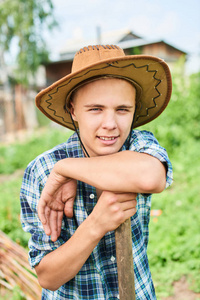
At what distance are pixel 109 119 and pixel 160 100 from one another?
14.8 inches

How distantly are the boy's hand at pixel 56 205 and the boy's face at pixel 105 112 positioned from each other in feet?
0.70

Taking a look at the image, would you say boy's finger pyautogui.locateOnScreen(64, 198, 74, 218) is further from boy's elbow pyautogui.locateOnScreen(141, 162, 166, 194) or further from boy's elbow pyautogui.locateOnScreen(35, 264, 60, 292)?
boy's elbow pyautogui.locateOnScreen(141, 162, 166, 194)

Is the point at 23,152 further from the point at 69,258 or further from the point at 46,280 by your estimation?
the point at 69,258

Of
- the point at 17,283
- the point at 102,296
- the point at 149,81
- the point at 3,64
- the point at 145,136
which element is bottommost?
the point at 17,283

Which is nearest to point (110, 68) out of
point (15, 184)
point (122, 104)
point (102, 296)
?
point (122, 104)

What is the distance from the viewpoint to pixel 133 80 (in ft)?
4.08

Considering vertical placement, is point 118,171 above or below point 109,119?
below

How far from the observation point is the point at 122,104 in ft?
3.86

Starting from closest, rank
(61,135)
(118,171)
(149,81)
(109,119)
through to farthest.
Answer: (118,171)
(109,119)
(149,81)
(61,135)

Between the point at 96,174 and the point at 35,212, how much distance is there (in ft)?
1.61

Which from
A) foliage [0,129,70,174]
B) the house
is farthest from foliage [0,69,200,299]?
the house

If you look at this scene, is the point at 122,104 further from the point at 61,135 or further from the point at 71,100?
the point at 61,135

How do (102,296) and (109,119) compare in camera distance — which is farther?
(102,296)

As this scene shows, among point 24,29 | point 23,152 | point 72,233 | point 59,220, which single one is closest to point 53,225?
point 59,220
